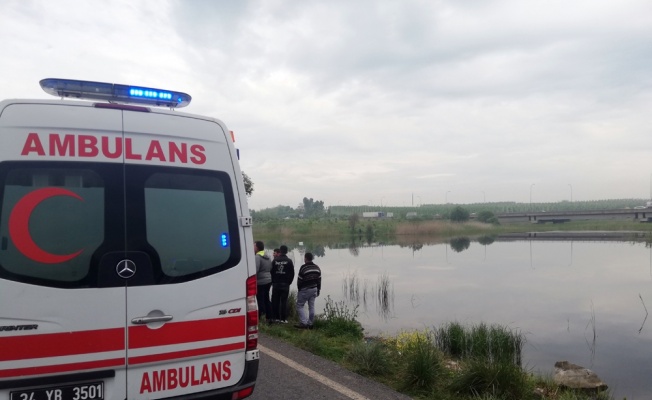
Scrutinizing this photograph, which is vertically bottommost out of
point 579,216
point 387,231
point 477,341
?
point 477,341

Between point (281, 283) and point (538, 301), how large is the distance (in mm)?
10684

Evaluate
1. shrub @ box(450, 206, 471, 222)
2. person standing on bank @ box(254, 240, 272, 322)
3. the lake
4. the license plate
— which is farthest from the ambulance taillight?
shrub @ box(450, 206, 471, 222)

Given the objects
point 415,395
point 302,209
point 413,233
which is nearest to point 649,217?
point 413,233

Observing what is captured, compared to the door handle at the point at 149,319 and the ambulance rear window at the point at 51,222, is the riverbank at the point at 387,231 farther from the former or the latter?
the ambulance rear window at the point at 51,222

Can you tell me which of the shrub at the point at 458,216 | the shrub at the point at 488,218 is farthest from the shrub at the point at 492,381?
the shrub at the point at 488,218

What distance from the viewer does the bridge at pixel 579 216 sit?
72.3 meters

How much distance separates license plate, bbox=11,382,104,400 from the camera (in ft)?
11.1

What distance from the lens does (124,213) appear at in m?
3.77

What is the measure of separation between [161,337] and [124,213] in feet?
2.97

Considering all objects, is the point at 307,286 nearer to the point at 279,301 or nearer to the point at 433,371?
the point at 279,301

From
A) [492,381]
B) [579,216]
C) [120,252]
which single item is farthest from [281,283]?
[579,216]

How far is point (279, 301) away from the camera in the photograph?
10922 millimetres

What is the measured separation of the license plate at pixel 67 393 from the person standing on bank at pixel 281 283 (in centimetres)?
695

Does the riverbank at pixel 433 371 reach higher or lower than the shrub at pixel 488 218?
lower
